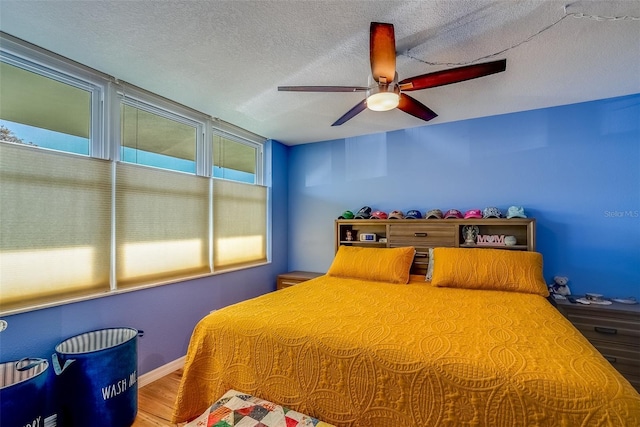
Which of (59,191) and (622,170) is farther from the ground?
(622,170)

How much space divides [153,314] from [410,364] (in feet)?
7.08

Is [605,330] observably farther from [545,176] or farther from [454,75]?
[454,75]

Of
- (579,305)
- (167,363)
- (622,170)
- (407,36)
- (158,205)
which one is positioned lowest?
(167,363)

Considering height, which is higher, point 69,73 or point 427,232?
point 69,73

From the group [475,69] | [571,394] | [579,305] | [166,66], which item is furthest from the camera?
[579,305]

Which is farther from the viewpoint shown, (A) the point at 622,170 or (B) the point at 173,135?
(B) the point at 173,135

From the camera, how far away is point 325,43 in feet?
5.64

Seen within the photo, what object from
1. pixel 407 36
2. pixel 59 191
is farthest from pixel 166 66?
pixel 407 36

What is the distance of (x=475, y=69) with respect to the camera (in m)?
1.54

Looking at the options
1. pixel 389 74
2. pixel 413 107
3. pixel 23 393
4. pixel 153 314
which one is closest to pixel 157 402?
pixel 153 314

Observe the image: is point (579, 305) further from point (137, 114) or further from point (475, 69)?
point (137, 114)

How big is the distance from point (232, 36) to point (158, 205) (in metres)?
1.54

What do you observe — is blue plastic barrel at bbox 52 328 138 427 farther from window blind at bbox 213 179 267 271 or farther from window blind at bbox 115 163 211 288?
window blind at bbox 213 179 267 271

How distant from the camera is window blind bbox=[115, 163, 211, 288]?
2.18 metres
